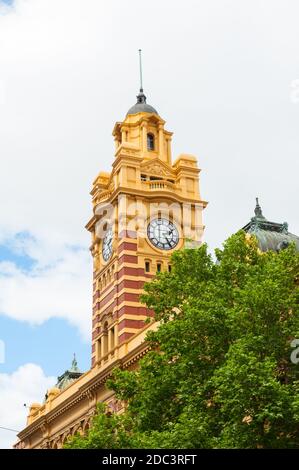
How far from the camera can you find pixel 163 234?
198 ft

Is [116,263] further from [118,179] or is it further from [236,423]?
[236,423]

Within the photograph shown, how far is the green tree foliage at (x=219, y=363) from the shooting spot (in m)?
23.9

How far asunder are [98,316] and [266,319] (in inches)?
1401

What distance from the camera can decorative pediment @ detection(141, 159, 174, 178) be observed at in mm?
62312

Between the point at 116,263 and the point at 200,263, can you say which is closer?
→ the point at 200,263

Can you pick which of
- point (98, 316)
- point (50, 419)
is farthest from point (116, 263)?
point (50, 419)

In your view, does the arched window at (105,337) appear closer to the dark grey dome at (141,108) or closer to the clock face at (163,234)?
the clock face at (163,234)

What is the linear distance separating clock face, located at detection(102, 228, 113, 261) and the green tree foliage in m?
29.3

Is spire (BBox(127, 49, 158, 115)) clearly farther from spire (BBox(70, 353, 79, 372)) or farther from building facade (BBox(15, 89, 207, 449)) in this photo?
spire (BBox(70, 353, 79, 372))

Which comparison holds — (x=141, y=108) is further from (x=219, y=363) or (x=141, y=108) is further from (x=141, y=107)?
(x=219, y=363)

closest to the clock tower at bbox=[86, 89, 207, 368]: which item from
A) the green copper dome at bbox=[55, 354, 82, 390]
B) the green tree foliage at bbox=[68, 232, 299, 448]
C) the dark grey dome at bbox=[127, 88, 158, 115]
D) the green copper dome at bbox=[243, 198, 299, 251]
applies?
the dark grey dome at bbox=[127, 88, 158, 115]

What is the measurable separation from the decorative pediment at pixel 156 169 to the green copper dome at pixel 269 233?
33.3ft

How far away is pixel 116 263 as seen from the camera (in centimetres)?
5862
